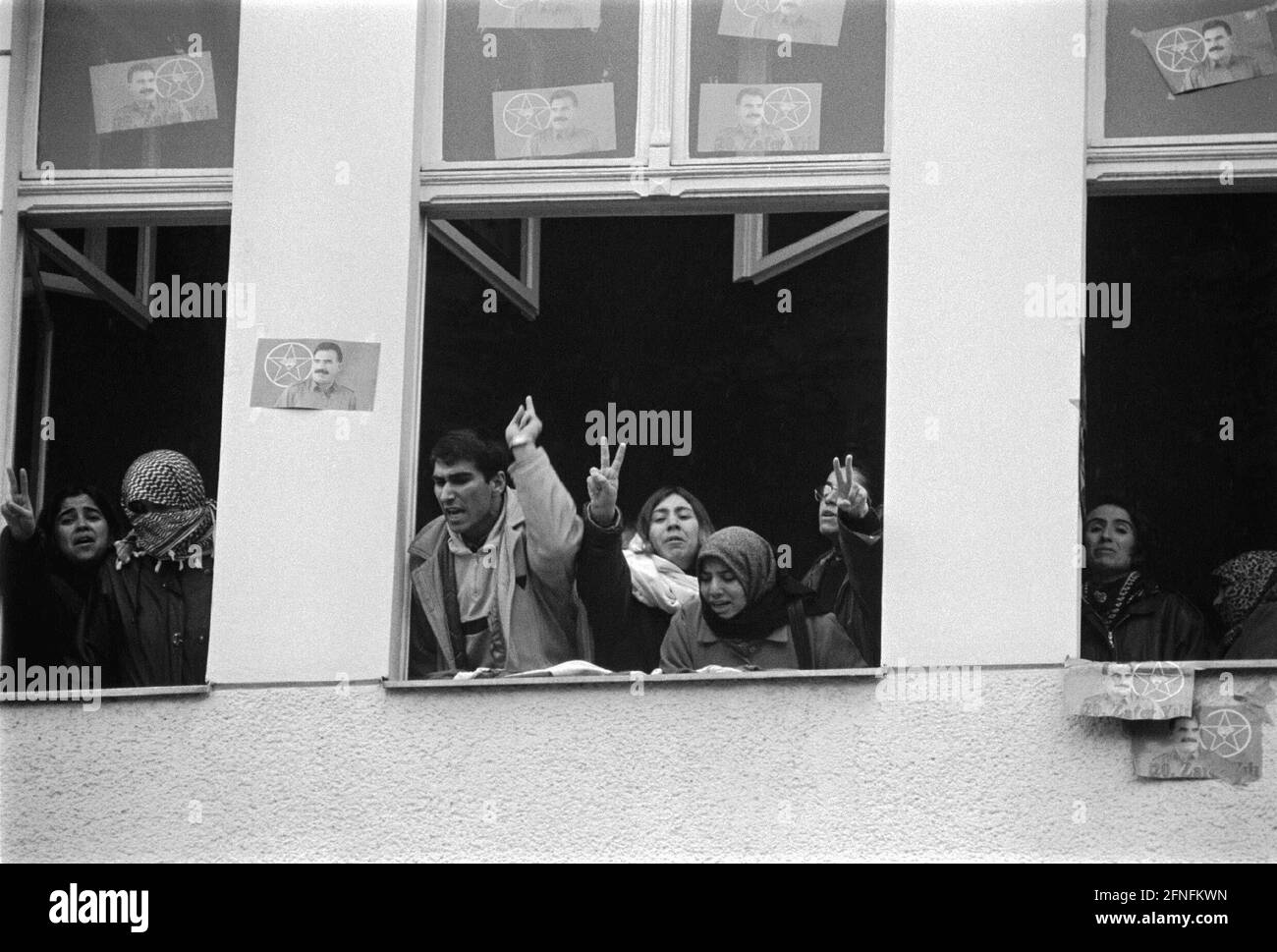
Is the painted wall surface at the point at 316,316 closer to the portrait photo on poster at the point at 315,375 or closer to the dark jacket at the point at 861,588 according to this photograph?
the portrait photo on poster at the point at 315,375

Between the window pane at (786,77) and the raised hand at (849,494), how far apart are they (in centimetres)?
113

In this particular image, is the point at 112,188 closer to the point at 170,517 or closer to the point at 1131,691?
the point at 170,517

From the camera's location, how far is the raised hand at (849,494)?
8844 millimetres

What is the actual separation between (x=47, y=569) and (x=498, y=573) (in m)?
1.58

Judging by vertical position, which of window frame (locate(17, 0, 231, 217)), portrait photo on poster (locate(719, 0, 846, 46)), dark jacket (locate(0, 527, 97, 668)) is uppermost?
portrait photo on poster (locate(719, 0, 846, 46))

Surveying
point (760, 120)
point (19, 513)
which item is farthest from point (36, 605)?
point (760, 120)

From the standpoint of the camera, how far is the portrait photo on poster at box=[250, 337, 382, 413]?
907 centimetres

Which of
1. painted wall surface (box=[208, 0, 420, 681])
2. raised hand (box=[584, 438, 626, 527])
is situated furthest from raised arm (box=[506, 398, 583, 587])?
painted wall surface (box=[208, 0, 420, 681])

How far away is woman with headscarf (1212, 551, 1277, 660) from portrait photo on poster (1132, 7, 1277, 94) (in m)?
1.63

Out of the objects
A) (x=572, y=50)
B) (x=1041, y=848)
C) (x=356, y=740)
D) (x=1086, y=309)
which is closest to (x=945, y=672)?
(x=1041, y=848)

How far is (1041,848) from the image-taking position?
8.38 metres

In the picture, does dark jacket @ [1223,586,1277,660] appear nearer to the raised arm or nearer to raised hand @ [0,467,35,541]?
the raised arm

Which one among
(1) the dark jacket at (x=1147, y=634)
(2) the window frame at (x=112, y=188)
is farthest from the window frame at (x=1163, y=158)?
(2) the window frame at (x=112, y=188)
